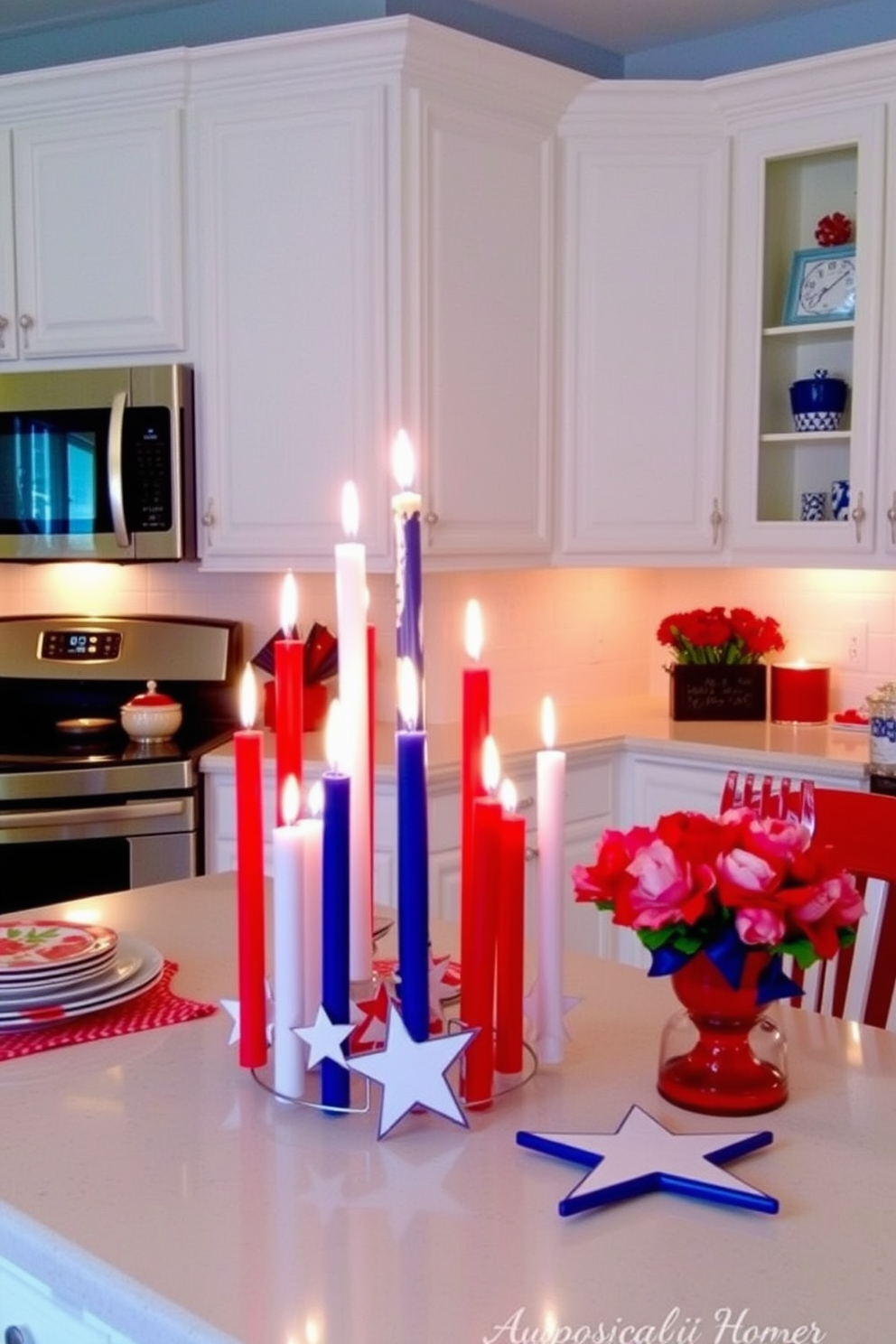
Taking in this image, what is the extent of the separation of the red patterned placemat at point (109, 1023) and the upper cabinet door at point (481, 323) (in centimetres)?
179

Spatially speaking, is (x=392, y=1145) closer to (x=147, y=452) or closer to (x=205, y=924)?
(x=205, y=924)

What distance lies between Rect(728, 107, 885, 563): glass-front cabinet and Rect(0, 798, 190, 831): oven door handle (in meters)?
1.46

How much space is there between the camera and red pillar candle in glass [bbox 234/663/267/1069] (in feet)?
3.85

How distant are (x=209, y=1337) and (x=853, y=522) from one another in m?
2.65

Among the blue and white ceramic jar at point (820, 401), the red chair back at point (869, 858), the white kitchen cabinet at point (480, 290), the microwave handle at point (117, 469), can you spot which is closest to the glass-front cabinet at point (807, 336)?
the blue and white ceramic jar at point (820, 401)

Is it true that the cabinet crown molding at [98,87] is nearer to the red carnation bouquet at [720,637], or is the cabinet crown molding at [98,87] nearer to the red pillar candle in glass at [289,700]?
the red carnation bouquet at [720,637]

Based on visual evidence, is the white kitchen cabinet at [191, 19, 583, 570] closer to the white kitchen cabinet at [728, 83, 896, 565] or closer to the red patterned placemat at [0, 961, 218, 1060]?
the white kitchen cabinet at [728, 83, 896, 565]

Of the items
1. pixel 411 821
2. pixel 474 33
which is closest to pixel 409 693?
pixel 411 821

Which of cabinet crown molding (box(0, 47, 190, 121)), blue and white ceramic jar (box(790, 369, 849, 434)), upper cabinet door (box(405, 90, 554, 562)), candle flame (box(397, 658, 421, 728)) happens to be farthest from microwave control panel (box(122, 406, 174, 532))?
candle flame (box(397, 658, 421, 728))

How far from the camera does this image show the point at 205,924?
1673 millimetres

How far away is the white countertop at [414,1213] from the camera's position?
0.85 m

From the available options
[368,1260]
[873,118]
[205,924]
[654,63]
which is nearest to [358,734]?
[368,1260]

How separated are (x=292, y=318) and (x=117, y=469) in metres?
0.52

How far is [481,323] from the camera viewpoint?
3.13 m
